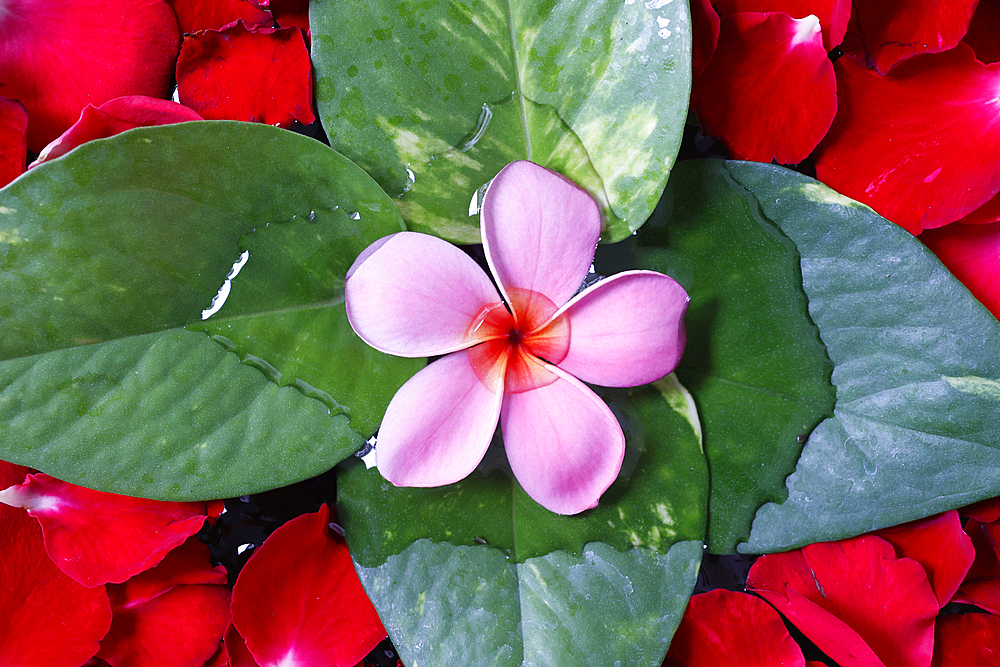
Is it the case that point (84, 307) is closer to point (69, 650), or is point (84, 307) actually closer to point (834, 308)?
point (69, 650)

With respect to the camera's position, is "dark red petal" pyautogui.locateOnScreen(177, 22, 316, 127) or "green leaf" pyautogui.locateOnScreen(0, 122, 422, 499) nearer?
"green leaf" pyautogui.locateOnScreen(0, 122, 422, 499)

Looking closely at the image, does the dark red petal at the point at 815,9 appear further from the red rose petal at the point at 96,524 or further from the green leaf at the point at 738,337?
the red rose petal at the point at 96,524

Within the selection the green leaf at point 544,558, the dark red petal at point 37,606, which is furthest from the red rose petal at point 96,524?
the green leaf at point 544,558

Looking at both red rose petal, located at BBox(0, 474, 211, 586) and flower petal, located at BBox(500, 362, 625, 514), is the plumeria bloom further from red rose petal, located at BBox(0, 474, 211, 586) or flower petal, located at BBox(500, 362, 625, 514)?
red rose petal, located at BBox(0, 474, 211, 586)

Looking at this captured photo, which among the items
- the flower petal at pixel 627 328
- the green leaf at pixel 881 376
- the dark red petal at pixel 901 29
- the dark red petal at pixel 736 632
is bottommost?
the dark red petal at pixel 736 632

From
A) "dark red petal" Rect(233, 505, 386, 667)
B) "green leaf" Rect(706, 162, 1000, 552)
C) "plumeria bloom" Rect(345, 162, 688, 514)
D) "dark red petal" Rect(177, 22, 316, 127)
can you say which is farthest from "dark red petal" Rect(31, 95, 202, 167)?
"green leaf" Rect(706, 162, 1000, 552)

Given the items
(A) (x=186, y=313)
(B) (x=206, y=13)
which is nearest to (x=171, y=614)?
(A) (x=186, y=313)

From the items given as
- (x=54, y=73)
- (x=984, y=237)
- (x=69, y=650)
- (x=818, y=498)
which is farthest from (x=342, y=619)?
(x=984, y=237)

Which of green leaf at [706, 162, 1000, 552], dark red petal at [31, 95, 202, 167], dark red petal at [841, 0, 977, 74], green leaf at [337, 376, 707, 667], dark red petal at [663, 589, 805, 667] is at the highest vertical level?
dark red petal at [841, 0, 977, 74]
